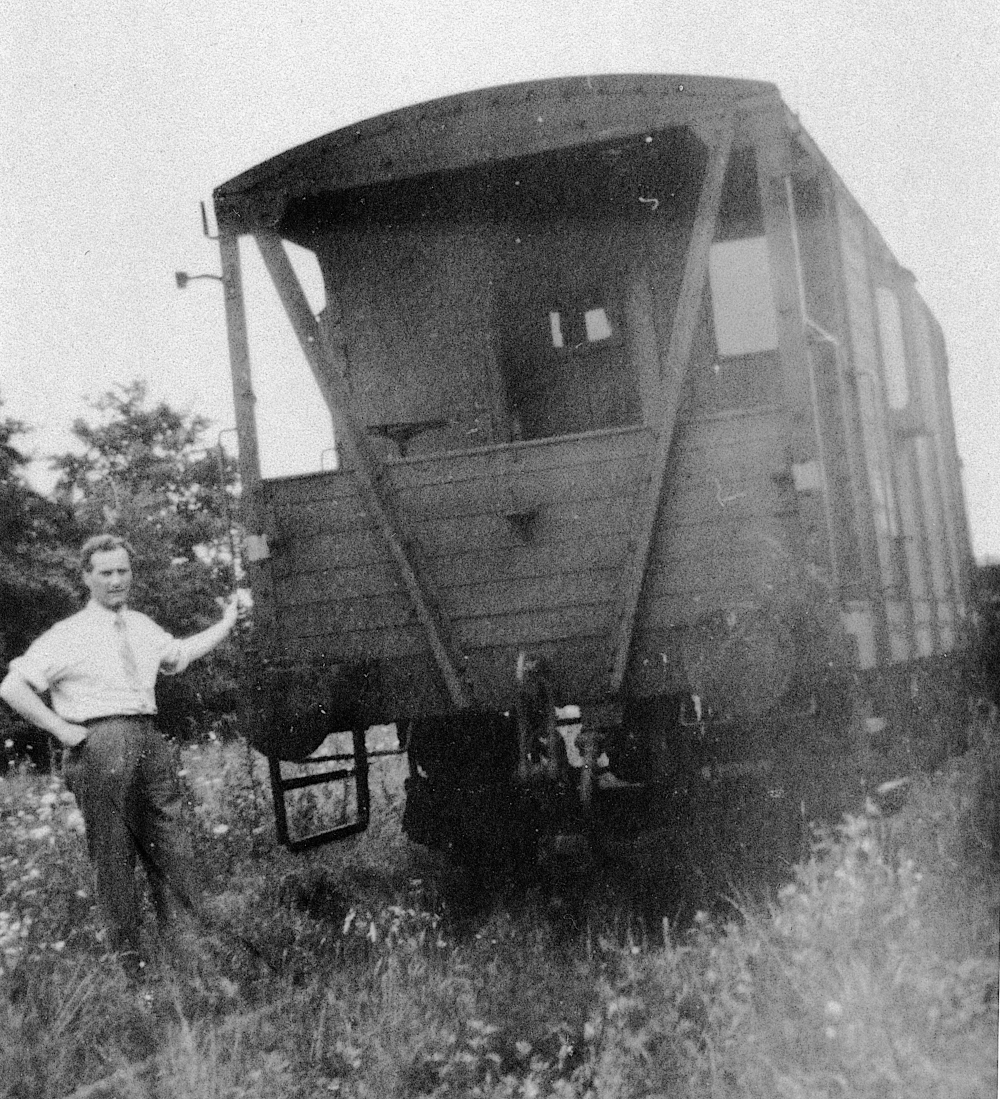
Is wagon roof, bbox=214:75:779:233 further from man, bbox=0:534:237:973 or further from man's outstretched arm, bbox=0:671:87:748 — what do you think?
man's outstretched arm, bbox=0:671:87:748

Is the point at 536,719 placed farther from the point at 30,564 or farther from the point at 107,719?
the point at 30,564

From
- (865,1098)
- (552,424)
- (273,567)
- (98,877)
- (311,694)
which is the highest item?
(552,424)

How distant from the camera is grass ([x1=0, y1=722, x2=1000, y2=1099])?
12.2 feet

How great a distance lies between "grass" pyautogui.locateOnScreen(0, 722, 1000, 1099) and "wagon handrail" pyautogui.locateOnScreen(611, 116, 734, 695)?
117 cm

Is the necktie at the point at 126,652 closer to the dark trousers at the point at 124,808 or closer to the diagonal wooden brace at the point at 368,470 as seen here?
the dark trousers at the point at 124,808

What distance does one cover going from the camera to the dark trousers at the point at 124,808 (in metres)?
4.79

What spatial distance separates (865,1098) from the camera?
3.54 metres

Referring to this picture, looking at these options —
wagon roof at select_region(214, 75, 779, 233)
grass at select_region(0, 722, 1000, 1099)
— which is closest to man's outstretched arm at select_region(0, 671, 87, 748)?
grass at select_region(0, 722, 1000, 1099)

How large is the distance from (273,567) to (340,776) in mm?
1111

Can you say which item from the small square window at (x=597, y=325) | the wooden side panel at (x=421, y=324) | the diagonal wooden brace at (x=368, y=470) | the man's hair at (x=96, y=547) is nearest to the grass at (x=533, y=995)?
the diagonal wooden brace at (x=368, y=470)

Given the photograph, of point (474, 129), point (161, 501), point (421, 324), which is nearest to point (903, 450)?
point (421, 324)

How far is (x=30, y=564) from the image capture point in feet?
20.5

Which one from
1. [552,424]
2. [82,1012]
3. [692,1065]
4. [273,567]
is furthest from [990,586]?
[82,1012]

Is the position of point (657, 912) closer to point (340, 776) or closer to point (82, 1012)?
point (340, 776)
